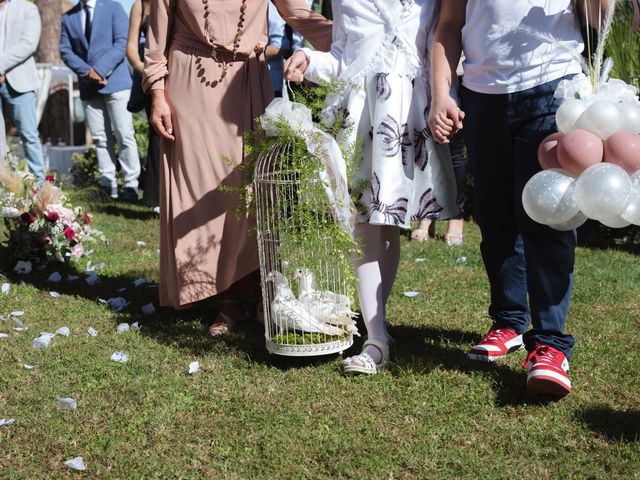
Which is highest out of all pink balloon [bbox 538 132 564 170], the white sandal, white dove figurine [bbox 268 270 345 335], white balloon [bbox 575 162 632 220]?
pink balloon [bbox 538 132 564 170]

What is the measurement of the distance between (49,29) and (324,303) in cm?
1278

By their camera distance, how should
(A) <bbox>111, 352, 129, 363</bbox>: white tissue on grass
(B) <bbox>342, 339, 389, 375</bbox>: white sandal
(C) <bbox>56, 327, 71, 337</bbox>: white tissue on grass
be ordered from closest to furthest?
(B) <bbox>342, 339, 389, 375</bbox>: white sandal
(A) <bbox>111, 352, 129, 363</bbox>: white tissue on grass
(C) <bbox>56, 327, 71, 337</bbox>: white tissue on grass

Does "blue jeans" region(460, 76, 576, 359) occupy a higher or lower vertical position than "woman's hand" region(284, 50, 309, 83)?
lower

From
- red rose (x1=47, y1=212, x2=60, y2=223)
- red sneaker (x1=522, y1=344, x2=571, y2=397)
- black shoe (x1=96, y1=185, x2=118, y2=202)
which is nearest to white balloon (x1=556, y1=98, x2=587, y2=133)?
red sneaker (x1=522, y1=344, x2=571, y2=397)

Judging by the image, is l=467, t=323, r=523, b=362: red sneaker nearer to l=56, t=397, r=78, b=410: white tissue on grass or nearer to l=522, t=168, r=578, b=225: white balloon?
l=522, t=168, r=578, b=225: white balloon

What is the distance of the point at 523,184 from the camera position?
128 inches

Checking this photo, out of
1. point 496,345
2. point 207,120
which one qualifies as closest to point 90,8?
point 207,120

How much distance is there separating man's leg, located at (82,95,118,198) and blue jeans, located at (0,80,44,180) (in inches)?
24.5

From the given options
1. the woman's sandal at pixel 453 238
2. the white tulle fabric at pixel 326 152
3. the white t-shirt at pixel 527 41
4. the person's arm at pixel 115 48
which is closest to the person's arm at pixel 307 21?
the white tulle fabric at pixel 326 152

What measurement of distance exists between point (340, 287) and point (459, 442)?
3.54 ft

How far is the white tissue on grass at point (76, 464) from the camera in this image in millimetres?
2801

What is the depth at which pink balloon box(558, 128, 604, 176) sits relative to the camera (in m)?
2.78

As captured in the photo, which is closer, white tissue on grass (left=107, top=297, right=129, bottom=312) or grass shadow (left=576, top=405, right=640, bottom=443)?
grass shadow (left=576, top=405, right=640, bottom=443)

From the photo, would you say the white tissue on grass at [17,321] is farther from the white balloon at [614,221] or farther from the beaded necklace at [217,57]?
the white balloon at [614,221]
